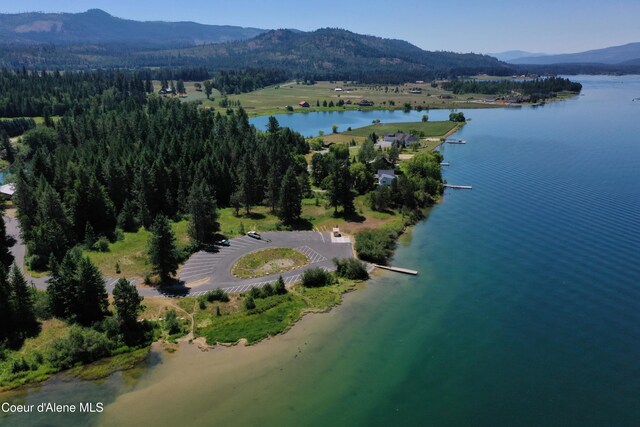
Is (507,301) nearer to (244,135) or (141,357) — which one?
Answer: (141,357)

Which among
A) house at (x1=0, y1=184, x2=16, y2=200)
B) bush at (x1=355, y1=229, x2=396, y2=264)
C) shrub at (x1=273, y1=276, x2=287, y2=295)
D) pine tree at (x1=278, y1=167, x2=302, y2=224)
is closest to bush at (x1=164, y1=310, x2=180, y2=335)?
shrub at (x1=273, y1=276, x2=287, y2=295)

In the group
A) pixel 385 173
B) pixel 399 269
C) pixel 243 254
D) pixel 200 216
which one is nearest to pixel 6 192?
pixel 200 216

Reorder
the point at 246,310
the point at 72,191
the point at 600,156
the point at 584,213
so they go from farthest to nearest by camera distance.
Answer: the point at 600,156 → the point at 584,213 → the point at 72,191 → the point at 246,310

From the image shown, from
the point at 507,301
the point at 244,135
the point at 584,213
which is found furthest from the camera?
the point at 244,135

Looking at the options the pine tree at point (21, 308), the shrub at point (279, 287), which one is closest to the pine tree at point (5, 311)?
the pine tree at point (21, 308)

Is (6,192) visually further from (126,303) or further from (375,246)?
(375,246)

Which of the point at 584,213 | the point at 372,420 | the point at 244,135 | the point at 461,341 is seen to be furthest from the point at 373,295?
the point at 244,135
